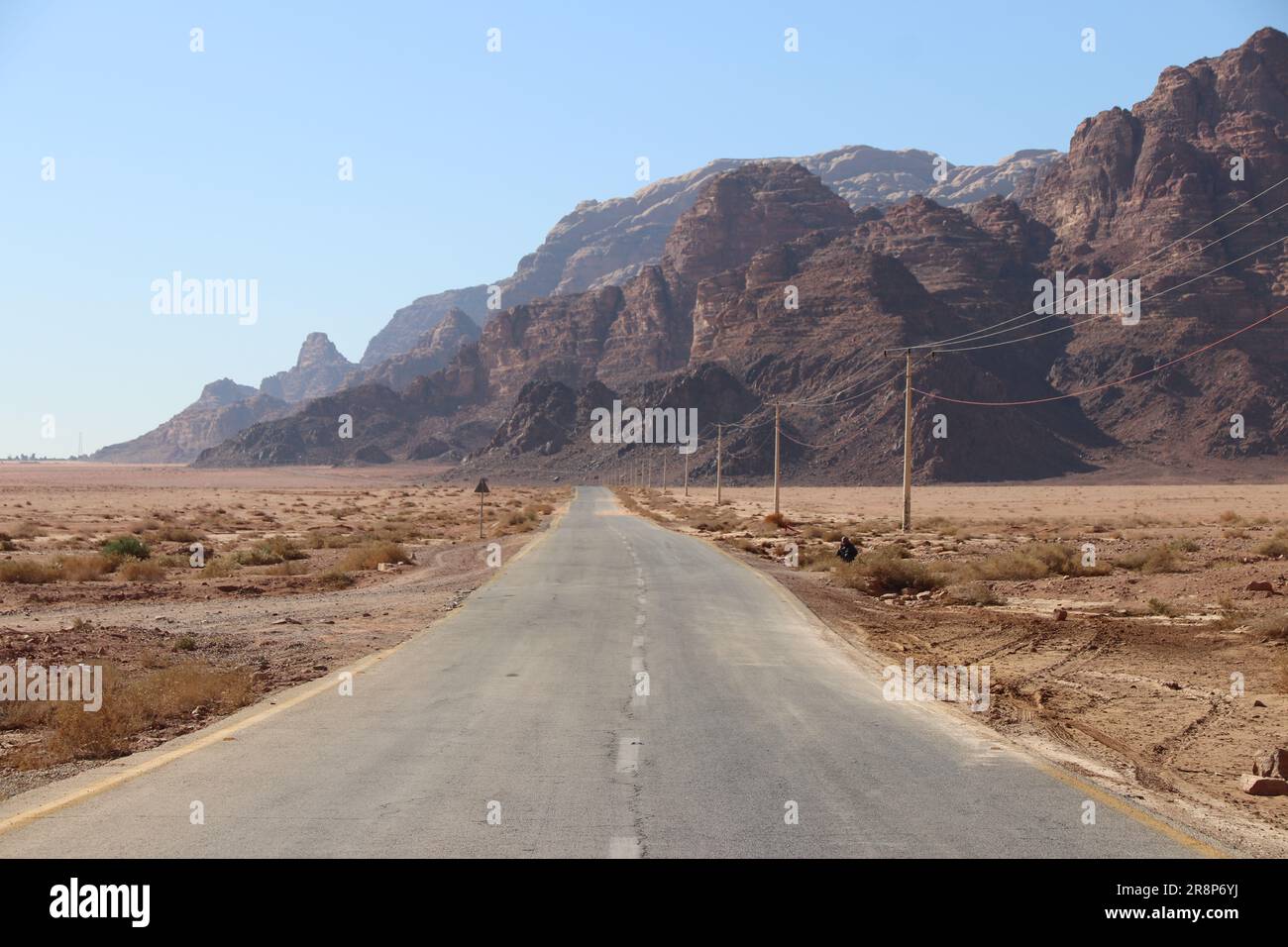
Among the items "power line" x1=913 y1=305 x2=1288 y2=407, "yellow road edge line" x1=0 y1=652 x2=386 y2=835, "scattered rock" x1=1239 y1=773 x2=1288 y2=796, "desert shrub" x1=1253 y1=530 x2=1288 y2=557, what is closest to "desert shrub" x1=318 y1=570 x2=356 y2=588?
"yellow road edge line" x1=0 y1=652 x2=386 y2=835

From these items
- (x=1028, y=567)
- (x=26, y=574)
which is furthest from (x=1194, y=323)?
(x=26, y=574)

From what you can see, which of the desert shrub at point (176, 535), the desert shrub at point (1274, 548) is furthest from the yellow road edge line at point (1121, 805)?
the desert shrub at point (176, 535)

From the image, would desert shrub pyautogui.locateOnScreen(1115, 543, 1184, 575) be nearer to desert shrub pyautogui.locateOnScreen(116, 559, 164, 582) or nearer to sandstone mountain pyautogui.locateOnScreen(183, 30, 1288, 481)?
desert shrub pyautogui.locateOnScreen(116, 559, 164, 582)

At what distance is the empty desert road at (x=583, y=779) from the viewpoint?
6.18 metres

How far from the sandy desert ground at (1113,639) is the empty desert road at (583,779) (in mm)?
1220

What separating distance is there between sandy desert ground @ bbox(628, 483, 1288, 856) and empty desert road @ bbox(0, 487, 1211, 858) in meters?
1.22

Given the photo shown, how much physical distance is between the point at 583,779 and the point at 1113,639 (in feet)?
43.8

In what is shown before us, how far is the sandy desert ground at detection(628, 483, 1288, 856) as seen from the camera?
957cm

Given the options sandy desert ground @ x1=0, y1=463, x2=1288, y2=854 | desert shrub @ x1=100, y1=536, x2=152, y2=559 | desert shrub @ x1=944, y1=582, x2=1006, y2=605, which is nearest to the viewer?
sandy desert ground @ x1=0, y1=463, x2=1288, y2=854

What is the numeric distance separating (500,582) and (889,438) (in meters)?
137

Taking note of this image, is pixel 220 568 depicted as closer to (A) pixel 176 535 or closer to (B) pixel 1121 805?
(A) pixel 176 535

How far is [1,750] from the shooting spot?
380 inches

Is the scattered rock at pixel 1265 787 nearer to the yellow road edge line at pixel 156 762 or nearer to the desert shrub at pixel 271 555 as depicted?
the yellow road edge line at pixel 156 762
